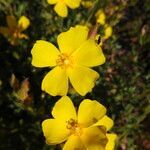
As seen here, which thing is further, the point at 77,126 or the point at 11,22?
the point at 11,22

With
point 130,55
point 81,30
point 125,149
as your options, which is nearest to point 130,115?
point 125,149

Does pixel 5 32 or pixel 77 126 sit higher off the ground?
pixel 5 32

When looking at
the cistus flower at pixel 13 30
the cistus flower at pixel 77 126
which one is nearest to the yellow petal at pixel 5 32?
the cistus flower at pixel 13 30

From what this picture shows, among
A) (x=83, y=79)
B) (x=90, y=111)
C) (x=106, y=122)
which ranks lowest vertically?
(x=106, y=122)

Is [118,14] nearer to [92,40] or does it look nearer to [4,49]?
[4,49]

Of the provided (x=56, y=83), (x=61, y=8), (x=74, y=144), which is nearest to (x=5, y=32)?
(x=61, y=8)

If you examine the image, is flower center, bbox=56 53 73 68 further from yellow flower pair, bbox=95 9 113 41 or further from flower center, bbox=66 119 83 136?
yellow flower pair, bbox=95 9 113 41

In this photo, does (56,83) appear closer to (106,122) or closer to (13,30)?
(106,122)

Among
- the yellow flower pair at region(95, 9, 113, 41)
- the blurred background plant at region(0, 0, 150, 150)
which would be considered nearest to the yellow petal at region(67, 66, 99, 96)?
the blurred background plant at region(0, 0, 150, 150)
